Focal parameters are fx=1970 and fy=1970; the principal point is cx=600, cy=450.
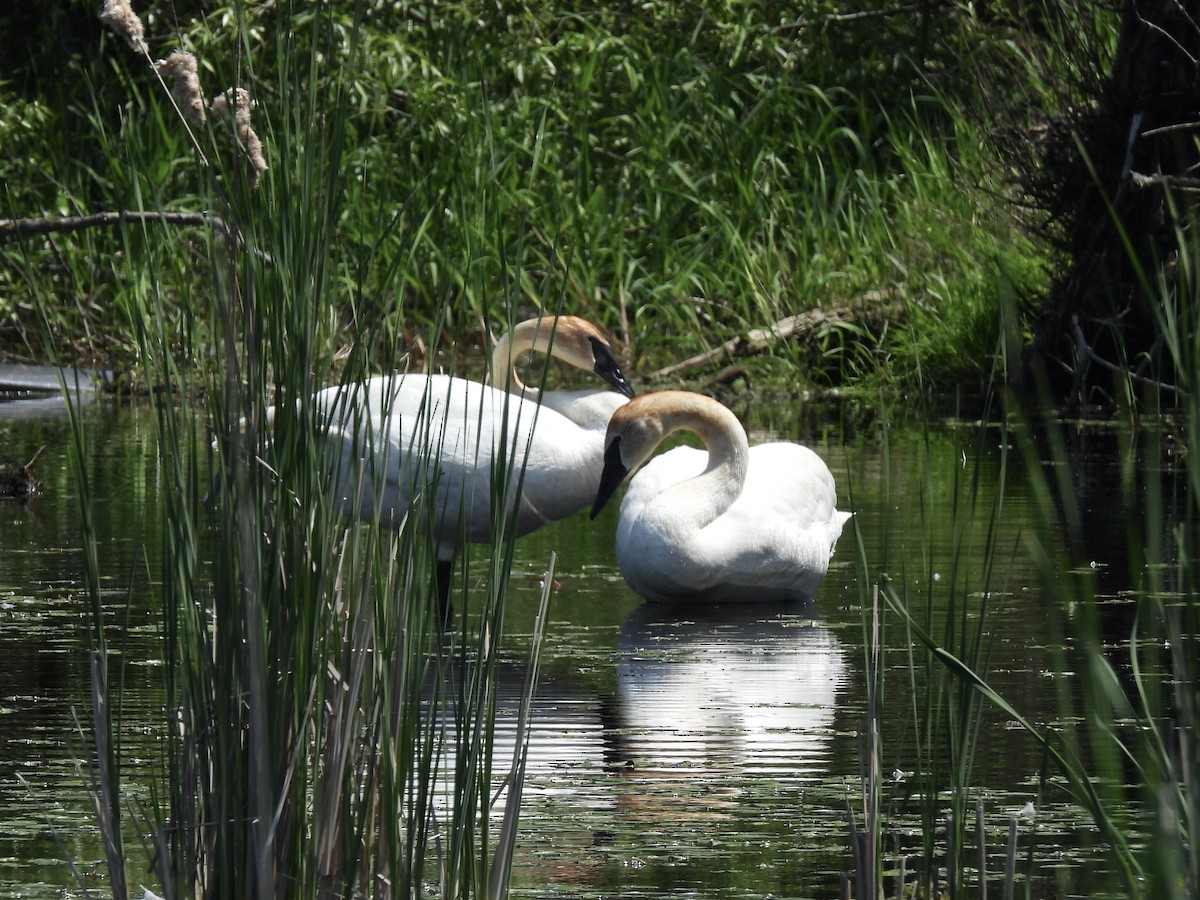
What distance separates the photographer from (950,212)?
11297 mm

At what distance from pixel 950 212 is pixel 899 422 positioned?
1902 millimetres

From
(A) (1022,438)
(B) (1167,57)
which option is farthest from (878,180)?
(A) (1022,438)

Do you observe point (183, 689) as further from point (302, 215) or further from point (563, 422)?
point (563, 422)

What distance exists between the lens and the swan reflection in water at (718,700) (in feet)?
12.4

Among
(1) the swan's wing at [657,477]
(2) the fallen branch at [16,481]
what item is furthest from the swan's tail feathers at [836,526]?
(2) the fallen branch at [16,481]

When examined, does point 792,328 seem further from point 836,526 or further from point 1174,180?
point 1174,180

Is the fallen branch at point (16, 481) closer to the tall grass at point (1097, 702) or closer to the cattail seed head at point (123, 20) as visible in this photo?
the tall grass at point (1097, 702)

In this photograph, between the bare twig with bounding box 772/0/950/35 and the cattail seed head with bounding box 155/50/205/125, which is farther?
the bare twig with bounding box 772/0/950/35

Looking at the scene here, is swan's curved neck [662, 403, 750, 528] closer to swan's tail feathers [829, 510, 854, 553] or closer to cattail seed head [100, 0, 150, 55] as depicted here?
swan's tail feathers [829, 510, 854, 553]

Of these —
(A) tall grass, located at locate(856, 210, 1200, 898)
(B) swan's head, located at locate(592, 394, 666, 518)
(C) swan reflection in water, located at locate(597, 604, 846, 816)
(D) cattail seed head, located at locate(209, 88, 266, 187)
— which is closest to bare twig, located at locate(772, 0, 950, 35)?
(B) swan's head, located at locate(592, 394, 666, 518)

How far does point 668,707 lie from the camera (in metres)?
4.38

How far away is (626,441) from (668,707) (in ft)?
5.86

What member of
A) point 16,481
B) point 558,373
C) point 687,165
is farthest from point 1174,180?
point 687,165

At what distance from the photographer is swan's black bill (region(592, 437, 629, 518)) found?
6.04m
